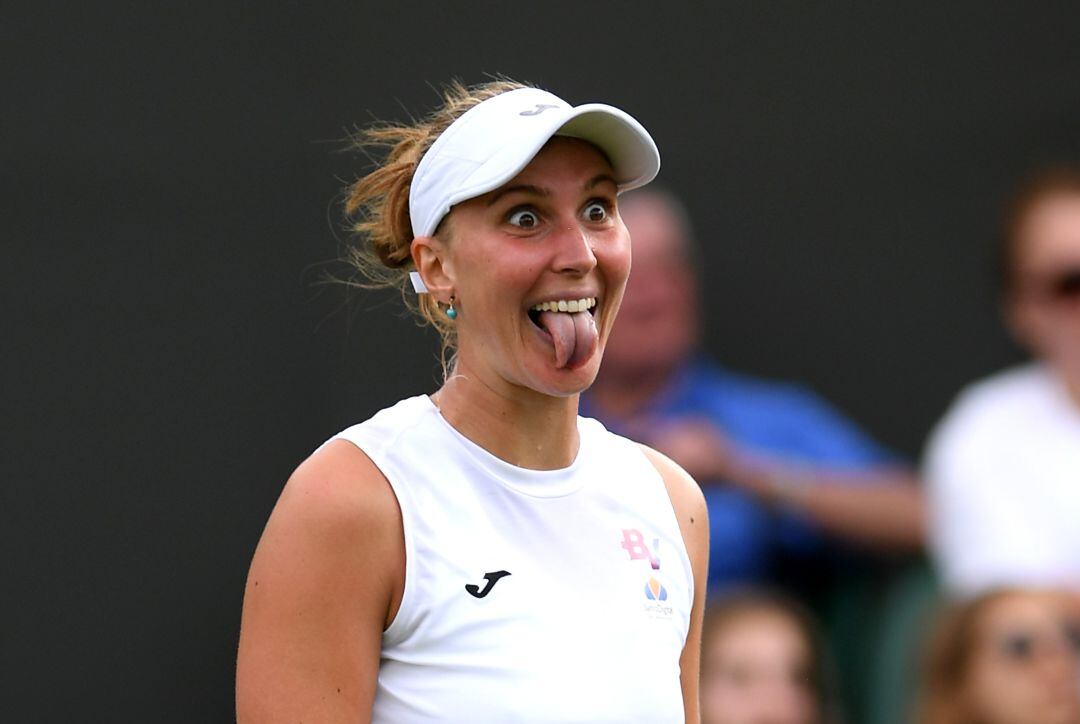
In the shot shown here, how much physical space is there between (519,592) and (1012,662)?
2.12 meters

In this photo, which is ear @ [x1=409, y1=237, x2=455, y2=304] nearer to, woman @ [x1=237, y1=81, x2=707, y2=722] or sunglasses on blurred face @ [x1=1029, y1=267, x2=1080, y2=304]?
woman @ [x1=237, y1=81, x2=707, y2=722]

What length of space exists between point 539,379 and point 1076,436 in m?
2.30

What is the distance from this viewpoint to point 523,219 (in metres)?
2.11

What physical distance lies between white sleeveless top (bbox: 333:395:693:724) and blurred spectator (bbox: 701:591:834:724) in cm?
181

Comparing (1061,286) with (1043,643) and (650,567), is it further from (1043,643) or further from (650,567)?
(650,567)

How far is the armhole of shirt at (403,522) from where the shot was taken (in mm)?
1997

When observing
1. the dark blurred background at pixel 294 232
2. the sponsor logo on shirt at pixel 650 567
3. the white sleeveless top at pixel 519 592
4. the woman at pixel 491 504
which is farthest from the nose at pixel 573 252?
the dark blurred background at pixel 294 232

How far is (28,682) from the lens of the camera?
4.47 metres

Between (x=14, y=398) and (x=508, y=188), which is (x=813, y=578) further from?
(x=508, y=188)

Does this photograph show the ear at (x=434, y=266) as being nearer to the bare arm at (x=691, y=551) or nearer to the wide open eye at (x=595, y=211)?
the wide open eye at (x=595, y=211)

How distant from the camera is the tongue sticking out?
2.10m

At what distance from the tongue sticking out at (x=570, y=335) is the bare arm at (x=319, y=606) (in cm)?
30

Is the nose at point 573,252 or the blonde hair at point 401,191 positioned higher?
the blonde hair at point 401,191

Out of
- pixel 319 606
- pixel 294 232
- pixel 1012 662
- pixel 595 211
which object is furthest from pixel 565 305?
pixel 294 232
